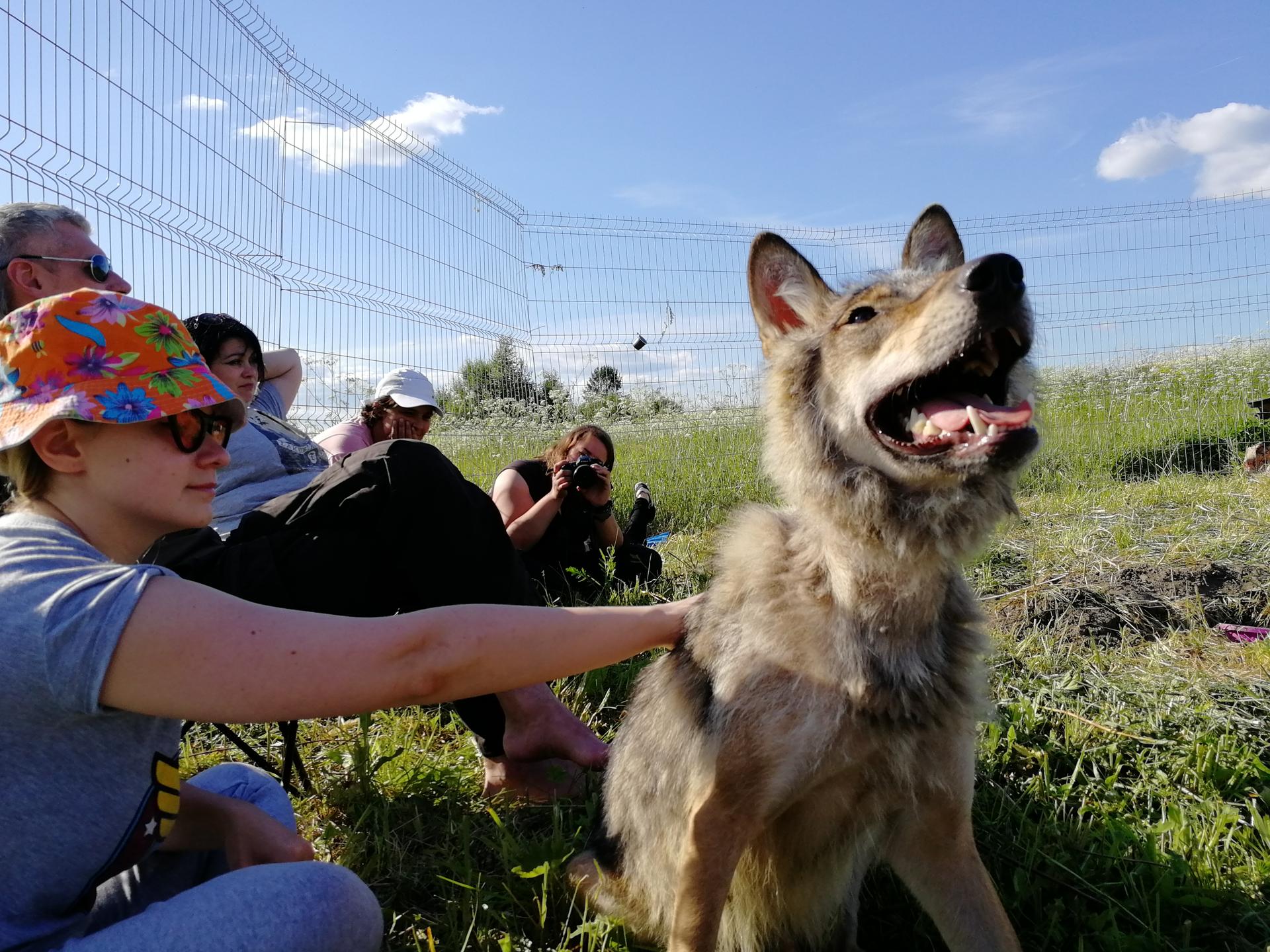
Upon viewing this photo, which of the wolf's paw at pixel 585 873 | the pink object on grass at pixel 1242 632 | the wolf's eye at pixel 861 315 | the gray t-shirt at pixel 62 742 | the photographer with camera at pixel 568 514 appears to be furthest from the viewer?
the photographer with camera at pixel 568 514

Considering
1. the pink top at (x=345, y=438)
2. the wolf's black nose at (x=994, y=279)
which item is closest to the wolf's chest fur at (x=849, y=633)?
the wolf's black nose at (x=994, y=279)

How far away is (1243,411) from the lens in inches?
409

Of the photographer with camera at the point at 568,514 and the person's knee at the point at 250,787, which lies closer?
the person's knee at the point at 250,787

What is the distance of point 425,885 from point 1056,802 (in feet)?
7.12

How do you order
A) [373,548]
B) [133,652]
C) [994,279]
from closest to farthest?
1. [133,652]
2. [994,279]
3. [373,548]

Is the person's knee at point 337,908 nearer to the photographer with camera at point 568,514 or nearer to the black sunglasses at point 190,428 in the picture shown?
the black sunglasses at point 190,428

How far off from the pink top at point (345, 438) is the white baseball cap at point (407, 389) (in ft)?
0.88

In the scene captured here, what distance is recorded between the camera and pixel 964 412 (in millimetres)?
1991

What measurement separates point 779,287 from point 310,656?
182cm

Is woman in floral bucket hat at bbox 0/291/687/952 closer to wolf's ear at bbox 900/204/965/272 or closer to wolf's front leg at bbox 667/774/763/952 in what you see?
wolf's front leg at bbox 667/774/763/952

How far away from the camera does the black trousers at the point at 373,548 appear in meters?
2.77

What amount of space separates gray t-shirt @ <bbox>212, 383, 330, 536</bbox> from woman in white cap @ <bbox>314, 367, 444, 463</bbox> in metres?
1.13

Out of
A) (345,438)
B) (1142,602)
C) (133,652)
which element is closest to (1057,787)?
(1142,602)

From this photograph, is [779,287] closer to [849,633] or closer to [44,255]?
[849,633]
